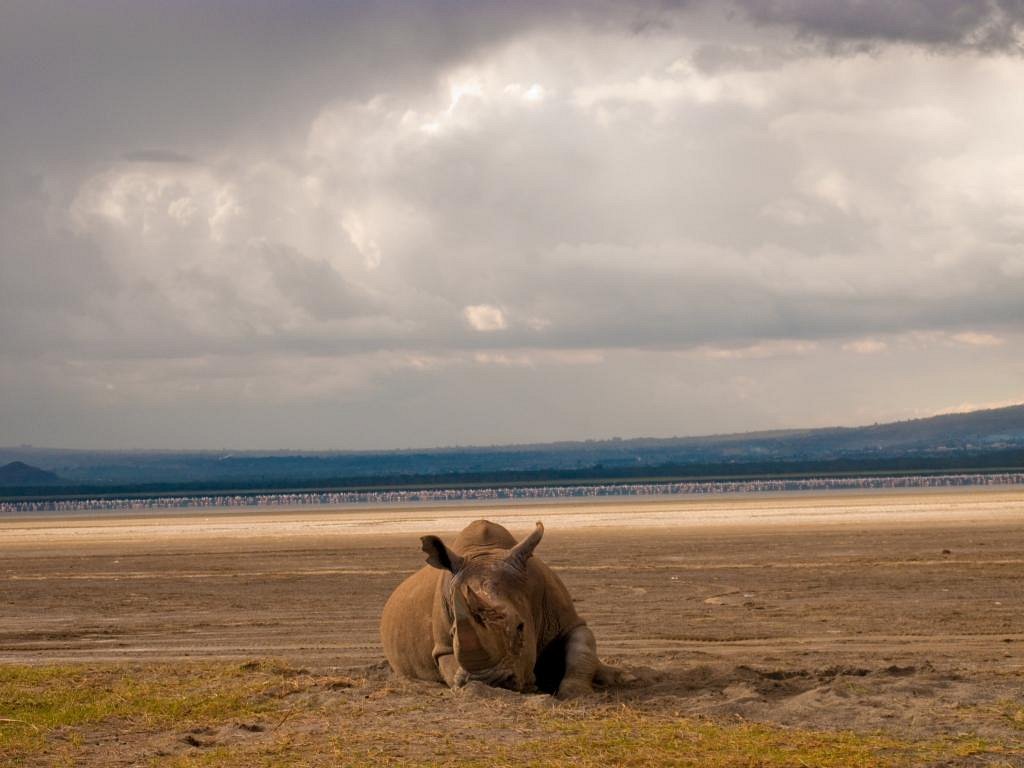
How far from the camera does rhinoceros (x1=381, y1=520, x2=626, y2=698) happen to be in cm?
1259

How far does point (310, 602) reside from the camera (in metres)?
26.8

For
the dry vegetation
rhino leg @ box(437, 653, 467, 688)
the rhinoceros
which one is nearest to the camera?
the dry vegetation

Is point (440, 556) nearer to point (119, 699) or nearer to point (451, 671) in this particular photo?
point (451, 671)

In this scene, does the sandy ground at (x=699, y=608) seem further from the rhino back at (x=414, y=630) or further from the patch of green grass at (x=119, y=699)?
the patch of green grass at (x=119, y=699)

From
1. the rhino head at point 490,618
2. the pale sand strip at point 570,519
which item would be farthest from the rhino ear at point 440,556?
the pale sand strip at point 570,519

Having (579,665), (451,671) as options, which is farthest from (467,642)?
(579,665)

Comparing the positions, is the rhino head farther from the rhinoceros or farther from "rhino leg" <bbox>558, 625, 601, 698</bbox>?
"rhino leg" <bbox>558, 625, 601, 698</bbox>

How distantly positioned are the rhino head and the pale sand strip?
1490 inches

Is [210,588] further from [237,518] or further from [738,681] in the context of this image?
[237,518]

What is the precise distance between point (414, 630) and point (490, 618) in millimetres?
2586

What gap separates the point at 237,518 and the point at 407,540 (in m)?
34.7

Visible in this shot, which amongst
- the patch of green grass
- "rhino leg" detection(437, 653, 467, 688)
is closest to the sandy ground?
"rhino leg" detection(437, 653, 467, 688)

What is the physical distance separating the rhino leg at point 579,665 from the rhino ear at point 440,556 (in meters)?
1.58

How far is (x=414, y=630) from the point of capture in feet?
48.5
